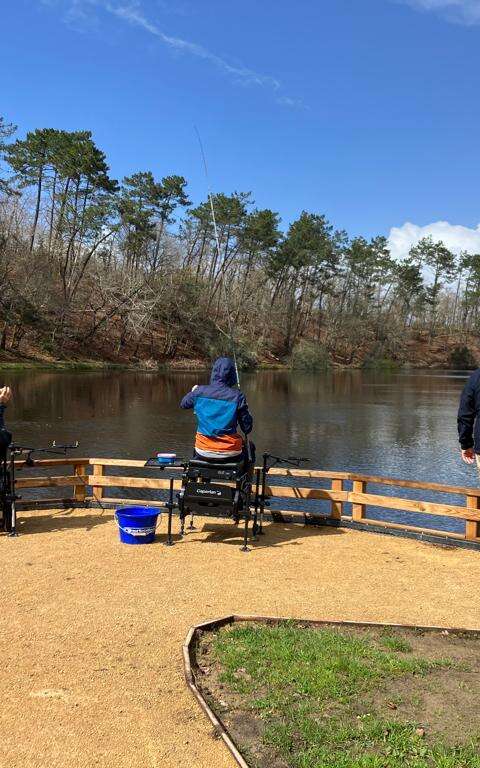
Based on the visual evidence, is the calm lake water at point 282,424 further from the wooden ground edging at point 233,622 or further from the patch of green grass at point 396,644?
the patch of green grass at point 396,644

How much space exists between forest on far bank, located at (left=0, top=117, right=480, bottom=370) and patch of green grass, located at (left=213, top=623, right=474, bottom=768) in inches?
1550

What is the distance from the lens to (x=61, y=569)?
559 centimetres

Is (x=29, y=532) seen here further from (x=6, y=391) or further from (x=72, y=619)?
(x=72, y=619)

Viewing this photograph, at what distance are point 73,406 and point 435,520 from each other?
16.4 metres

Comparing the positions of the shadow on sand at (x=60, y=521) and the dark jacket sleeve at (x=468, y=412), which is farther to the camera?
the shadow on sand at (x=60, y=521)

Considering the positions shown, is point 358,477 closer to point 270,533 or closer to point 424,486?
point 424,486

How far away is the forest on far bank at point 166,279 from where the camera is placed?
1748 inches

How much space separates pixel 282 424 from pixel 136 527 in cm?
1491

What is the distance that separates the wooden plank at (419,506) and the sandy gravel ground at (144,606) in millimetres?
422

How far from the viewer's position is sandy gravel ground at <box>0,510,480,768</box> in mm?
3100

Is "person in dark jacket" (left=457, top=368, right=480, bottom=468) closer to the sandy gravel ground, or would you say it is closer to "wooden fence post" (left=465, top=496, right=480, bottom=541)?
the sandy gravel ground

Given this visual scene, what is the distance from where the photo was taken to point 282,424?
21141 mm

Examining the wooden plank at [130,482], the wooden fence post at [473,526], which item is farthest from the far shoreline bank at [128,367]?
the wooden fence post at [473,526]

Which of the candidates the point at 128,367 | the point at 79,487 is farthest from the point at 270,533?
the point at 128,367
